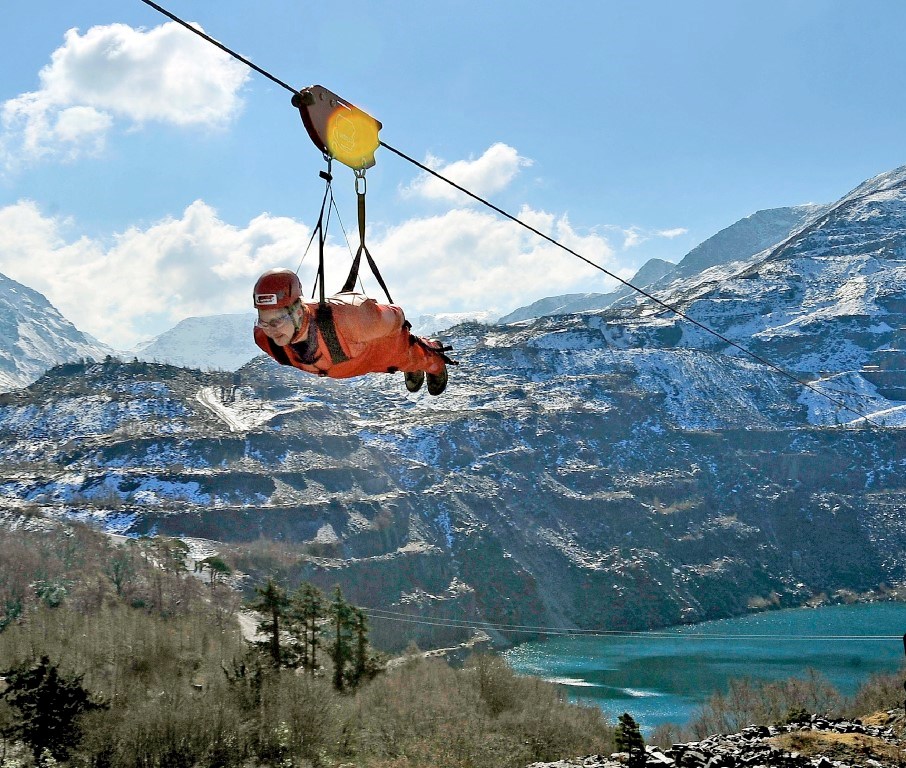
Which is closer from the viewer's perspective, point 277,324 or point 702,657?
point 277,324

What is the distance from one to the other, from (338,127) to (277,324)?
120cm

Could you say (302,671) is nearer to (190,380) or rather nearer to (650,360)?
(190,380)

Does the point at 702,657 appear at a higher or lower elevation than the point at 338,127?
lower

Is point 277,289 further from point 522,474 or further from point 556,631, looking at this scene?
point 522,474

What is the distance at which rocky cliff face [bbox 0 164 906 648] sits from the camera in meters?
101

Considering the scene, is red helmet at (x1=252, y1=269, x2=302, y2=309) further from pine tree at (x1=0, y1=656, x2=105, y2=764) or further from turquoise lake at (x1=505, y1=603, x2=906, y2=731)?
turquoise lake at (x1=505, y1=603, x2=906, y2=731)

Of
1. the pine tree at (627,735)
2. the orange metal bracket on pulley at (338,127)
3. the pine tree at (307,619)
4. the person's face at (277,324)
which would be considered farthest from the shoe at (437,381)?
the pine tree at (307,619)

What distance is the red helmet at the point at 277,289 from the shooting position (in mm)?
4828

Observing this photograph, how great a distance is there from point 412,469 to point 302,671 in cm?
8531

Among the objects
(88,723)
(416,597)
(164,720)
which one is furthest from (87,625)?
(416,597)

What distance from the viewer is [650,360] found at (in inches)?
6324

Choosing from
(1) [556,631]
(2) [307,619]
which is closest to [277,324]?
(2) [307,619]

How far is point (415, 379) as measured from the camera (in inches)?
294

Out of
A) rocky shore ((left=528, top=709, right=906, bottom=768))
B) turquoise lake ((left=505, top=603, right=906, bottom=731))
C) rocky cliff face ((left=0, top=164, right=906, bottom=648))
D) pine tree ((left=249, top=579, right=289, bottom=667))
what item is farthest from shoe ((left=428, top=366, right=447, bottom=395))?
rocky cliff face ((left=0, top=164, right=906, bottom=648))
